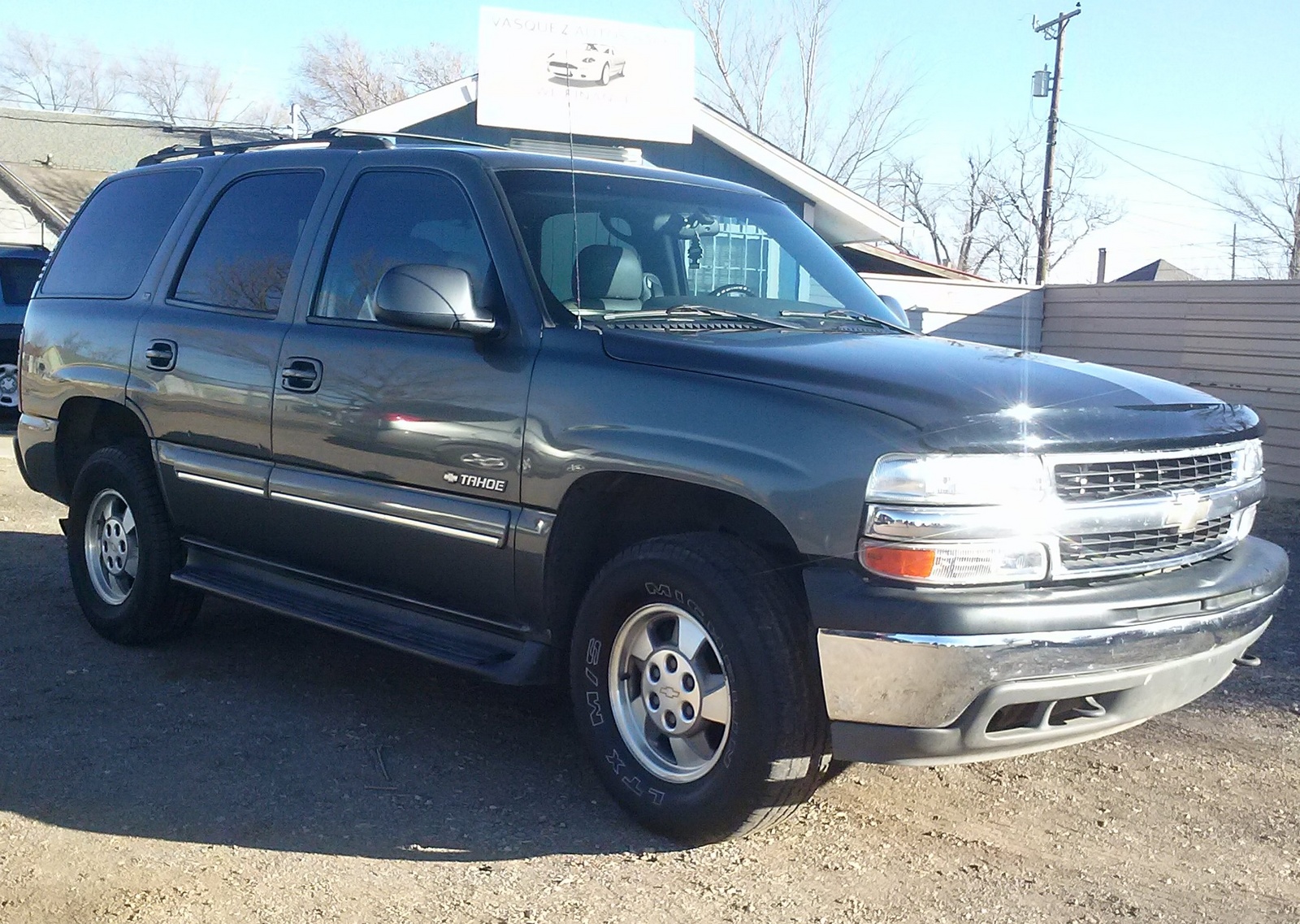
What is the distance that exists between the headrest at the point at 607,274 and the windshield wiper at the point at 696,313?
3.4 inches

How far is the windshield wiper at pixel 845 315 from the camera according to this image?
4.70 m

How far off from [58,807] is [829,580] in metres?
2.42

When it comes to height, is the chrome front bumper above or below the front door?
below

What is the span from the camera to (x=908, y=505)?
3293 millimetres

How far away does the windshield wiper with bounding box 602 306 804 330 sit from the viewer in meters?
4.34

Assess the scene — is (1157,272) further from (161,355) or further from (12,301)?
(161,355)

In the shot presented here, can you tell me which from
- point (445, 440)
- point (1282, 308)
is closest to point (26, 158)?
point (1282, 308)

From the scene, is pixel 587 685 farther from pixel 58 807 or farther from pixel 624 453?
pixel 58 807

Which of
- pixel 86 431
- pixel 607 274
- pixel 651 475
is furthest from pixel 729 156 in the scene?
pixel 651 475

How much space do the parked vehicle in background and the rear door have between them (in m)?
9.65

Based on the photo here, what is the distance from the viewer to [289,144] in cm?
570

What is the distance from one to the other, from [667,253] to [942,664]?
1.99 metres

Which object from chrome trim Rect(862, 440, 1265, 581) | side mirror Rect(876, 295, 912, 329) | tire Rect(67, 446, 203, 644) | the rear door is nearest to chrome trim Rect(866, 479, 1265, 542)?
chrome trim Rect(862, 440, 1265, 581)

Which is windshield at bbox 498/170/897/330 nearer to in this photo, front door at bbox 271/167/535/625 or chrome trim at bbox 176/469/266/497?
front door at bbox 271/167/535/625
